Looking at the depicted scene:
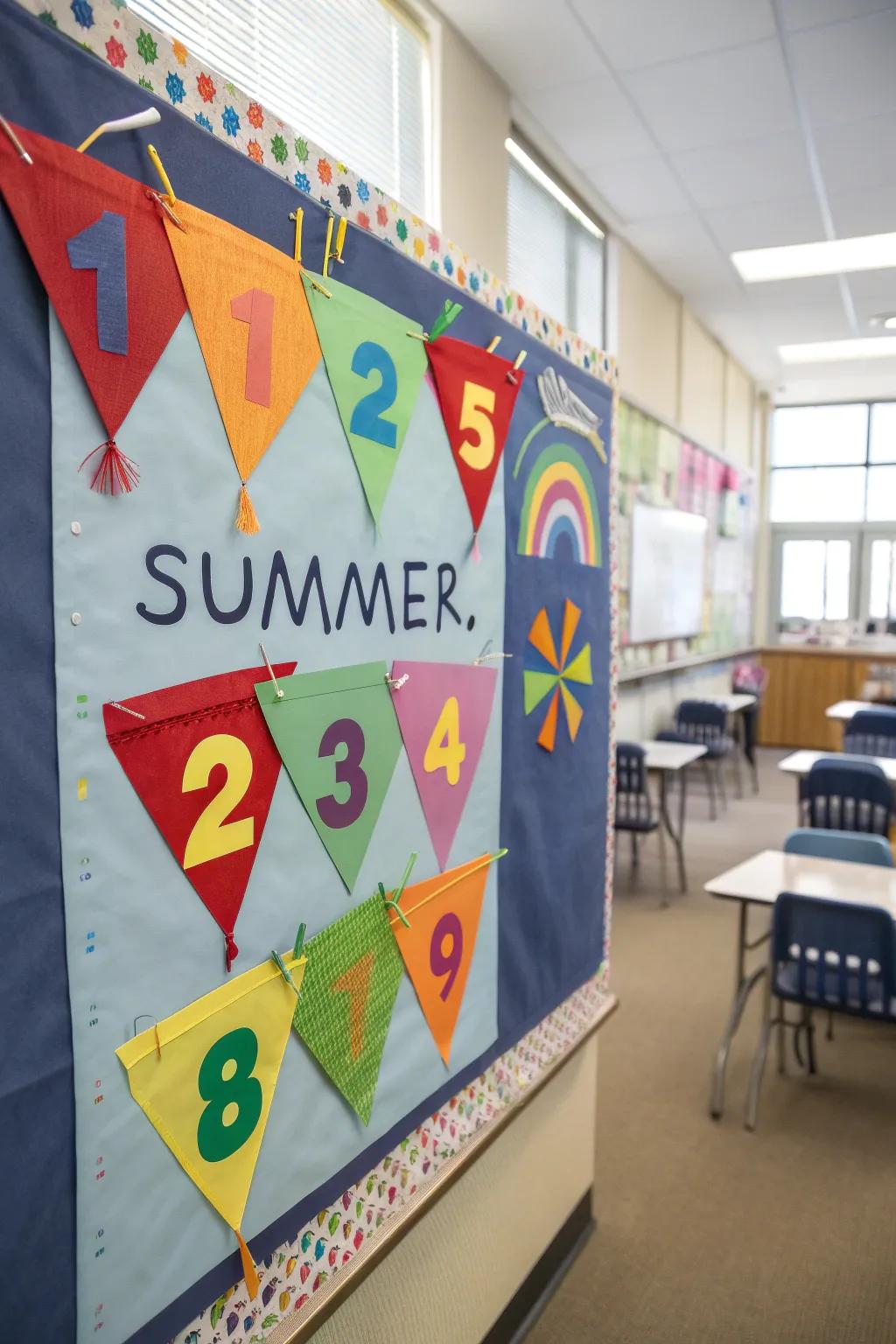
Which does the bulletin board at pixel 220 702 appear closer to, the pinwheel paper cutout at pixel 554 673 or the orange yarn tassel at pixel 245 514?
the orange yarn tassel at pixel 245 514

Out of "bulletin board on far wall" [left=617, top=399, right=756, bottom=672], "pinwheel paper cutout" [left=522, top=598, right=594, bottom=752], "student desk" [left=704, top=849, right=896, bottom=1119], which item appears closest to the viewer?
"pinwheel paper cutout" [left=522, top=598, right=594, bottom=752]

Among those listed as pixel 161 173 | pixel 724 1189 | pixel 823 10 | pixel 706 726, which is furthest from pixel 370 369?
pixel 706 726

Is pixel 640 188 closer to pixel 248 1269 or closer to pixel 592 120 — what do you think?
pixel 592 120

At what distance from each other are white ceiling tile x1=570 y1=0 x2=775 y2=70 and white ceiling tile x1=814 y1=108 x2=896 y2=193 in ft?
2.94

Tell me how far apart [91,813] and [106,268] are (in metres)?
0.51

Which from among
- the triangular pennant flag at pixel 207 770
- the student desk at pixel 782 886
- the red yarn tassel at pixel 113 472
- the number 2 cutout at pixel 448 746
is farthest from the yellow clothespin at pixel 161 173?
the student desk at pixel 782 886

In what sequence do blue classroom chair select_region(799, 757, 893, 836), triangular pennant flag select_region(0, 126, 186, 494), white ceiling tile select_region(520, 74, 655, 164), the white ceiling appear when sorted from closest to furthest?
triangular pennant flag select_region(0, 126, 186, 494), the white ceiling, white ceiling tile select_region(520, 74, 655, 164), blue classroom chair select_region(799, 757, 893, 836)

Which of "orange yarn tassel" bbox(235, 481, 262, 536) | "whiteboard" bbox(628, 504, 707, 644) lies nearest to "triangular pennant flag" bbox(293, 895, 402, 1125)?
"orange yarn tassel" bbox(235, 481, 262, 536)

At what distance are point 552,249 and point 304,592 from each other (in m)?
4.07

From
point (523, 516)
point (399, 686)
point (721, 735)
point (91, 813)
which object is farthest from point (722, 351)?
point (91, 813)

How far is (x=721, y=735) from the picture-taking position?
21.7 ft

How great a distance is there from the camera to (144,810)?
942 mm

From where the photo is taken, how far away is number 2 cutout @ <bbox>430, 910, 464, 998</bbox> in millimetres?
1479

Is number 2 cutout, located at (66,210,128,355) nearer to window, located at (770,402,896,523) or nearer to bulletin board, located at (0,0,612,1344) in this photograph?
bulletin board, located at (0,0,612,1344)
